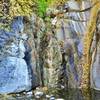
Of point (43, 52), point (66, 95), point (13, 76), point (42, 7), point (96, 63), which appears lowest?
point (66, 95)

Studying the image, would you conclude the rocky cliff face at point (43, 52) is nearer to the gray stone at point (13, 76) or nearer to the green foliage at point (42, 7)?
the gray stone at point (13, 76)

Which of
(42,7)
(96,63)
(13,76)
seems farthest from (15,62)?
(96,63)

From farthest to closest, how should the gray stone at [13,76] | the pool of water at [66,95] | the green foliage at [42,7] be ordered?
the green foliage at [42,7]
the gray stone at [13,76]
the pool of water at [66,95]

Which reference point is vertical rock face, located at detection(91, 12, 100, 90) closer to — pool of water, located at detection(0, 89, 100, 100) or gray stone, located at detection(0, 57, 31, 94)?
pool of water, located at detection(0, 89, 100, 100)

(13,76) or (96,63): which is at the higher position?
(96,63)

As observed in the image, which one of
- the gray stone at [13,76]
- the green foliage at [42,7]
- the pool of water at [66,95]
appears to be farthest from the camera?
the green foliage at [42,7]

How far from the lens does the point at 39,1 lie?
8.11 meters

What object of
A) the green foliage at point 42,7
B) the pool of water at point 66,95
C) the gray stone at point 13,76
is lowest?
the pool of water at point 66,95

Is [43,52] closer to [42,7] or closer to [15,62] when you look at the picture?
[15,62]

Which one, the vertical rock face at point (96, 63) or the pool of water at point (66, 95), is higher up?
the vertical rock face at point (96, 63)

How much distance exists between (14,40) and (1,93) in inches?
40.2

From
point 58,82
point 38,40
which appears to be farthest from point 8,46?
point 58,82

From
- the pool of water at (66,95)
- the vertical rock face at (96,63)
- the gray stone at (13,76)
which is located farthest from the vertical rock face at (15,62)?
the vertical rock face at (96,63)

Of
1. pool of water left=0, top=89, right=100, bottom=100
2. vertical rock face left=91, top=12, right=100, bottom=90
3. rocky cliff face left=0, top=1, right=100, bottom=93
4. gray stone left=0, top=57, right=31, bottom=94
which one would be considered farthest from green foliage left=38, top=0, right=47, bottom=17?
pool of water left=0, top=89, right=100, bottom=100
